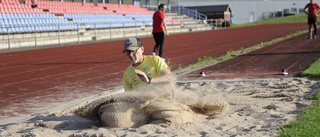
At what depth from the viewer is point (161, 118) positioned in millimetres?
5957

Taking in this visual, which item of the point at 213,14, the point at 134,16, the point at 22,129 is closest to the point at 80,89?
the point at 22,129

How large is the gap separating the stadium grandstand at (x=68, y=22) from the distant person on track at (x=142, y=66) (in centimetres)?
1864

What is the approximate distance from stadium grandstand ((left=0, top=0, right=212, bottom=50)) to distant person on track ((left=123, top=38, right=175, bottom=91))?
18644 mm

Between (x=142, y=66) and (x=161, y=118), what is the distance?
2.04ft

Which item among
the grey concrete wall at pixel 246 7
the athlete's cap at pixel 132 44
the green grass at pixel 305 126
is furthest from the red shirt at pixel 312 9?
the grey concrete wall at pixel 246 7

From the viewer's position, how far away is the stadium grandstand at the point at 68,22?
85.6 ft

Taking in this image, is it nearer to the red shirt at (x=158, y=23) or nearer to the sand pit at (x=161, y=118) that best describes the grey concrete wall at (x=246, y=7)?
the red shirt at (x=158, y=23)

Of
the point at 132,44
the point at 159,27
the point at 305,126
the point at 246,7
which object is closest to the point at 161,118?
the point at 132,44

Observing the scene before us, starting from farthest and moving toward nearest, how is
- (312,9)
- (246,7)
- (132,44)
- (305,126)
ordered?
(246,7), (312,9), (132,44), (305,126)

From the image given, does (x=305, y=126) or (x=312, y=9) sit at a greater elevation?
(x=312, y=9)

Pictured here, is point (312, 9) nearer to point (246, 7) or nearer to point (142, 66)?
point (142, 66)

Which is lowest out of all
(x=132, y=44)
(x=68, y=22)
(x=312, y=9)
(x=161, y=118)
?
(x=161, y=118)

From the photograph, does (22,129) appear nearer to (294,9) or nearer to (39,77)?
(39,77)

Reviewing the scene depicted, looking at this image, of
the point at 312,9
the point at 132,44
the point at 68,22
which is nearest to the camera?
the point at 132,44
